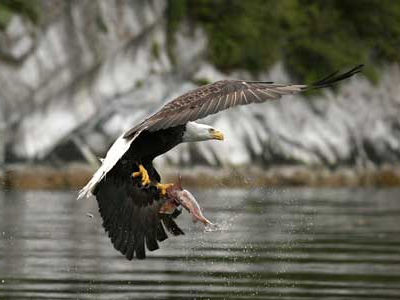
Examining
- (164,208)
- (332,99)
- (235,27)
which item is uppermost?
(235,27)

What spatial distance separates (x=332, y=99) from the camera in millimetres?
32062

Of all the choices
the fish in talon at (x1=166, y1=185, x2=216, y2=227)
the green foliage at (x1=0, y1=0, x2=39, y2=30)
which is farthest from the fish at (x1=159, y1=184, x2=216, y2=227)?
the green foliage at (x1=0, y1=0, x2=39, y2=30)

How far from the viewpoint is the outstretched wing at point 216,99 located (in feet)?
27.3

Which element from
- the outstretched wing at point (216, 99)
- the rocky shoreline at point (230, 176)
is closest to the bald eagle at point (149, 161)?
the outstretched wing at point (216, 99)

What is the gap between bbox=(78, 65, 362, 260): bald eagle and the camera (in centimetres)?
843

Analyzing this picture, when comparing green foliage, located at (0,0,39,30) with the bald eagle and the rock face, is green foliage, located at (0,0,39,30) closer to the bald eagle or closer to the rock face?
the rock face

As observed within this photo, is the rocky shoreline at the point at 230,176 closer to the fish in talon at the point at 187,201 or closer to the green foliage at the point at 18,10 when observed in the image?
the green foliage at the point at 18,10

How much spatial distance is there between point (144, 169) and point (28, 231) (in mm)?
5592

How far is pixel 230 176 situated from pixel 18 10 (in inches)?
237

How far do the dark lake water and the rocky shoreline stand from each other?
18.7ft

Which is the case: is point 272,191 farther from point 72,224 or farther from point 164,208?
point 164,208

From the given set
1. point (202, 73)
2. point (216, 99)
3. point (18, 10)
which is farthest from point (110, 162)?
point (202, 73)

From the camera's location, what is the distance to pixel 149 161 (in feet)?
29.6

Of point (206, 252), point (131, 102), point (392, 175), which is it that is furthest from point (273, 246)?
point (392, 175)
